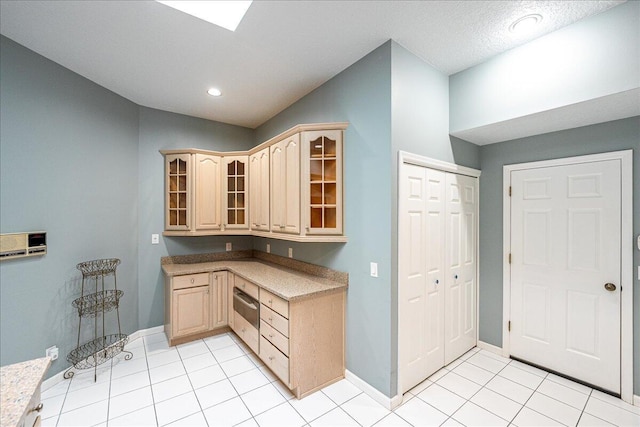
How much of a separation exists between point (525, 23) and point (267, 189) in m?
2.66

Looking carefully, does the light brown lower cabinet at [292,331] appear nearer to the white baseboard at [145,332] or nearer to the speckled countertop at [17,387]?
the white baseboard at [145,332]

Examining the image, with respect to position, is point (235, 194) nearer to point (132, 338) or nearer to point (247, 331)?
point (247, 331)

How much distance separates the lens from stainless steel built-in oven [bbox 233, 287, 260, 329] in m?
2.71

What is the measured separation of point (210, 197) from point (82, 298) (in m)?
1.66

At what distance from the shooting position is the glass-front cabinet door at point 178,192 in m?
3.46

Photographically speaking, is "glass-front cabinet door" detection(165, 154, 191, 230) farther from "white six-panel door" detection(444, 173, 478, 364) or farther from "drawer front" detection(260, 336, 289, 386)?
"white six-panel door" detection(444, 173, 478, 364)

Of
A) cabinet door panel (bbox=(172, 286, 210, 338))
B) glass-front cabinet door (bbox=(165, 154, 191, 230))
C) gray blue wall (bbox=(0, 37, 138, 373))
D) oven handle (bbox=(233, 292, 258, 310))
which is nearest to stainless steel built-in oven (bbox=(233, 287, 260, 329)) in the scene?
oven handle (bbox=(233, 292, 258, 310))

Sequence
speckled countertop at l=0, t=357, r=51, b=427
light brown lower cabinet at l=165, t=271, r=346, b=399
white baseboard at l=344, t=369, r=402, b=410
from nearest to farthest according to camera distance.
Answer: speckled countertop at l=0, t=357, r=51, b=427 → white baseboard at l=344, t=369, r=402, b=410 → light brown lower cabinet at l=165, t=271, r=346, b=399

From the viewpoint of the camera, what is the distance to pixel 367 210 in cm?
232

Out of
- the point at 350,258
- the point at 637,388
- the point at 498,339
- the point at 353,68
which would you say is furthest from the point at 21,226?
the point at 637,388

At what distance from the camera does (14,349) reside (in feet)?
7.12

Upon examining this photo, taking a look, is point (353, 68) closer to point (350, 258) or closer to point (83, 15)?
point (350, 258)

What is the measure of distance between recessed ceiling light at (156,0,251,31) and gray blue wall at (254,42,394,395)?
1.04 meters

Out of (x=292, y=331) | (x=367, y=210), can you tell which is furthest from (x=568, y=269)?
(x=292, y=331)
